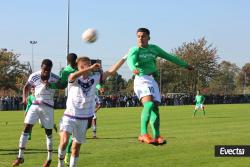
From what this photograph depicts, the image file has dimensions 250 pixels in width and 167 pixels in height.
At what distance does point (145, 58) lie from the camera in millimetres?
10766

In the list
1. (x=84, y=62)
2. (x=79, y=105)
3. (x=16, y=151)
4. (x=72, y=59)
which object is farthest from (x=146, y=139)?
(x=16, y=151)

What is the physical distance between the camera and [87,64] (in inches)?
417

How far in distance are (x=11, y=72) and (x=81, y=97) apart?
8287 centimetres

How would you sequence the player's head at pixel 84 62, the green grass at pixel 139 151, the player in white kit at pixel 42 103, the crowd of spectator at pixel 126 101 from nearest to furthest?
the player's head at pixel 84 62, the player in white kit at pixel 42 103, the green grass at pixel 139 151, the crowd of spectator at pixel 126 101

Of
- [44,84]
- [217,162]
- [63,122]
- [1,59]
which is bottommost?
[217,162]

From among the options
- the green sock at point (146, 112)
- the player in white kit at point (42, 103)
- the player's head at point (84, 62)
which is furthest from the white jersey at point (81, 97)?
the player in white kit at point (42, 103)

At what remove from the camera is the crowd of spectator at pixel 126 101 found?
6242cm

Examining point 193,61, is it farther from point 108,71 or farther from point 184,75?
point 108,71

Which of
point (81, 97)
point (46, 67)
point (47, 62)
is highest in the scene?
point (47, 62)

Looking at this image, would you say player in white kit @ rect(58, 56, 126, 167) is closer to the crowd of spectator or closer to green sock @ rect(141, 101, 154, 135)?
green sock @ rect(141, 101, 154, 135)

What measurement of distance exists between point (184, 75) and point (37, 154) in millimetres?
86005

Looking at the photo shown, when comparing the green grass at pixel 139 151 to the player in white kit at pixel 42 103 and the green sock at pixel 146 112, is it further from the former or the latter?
the green sock at pixel 146 112

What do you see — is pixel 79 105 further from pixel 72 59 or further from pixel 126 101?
pixel 126 101

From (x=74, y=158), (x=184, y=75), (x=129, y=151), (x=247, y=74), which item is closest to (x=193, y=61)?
(x=184, y=75)
